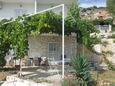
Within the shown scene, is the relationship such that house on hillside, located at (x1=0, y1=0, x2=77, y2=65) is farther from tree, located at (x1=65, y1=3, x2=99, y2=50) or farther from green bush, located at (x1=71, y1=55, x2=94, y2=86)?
green bush, located at (x1=71, y1=55, x2=94, y2=86)

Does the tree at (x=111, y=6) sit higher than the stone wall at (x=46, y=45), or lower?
higher

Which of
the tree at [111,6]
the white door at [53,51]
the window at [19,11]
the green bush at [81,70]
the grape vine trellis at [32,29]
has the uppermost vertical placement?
the tree at [111,6]

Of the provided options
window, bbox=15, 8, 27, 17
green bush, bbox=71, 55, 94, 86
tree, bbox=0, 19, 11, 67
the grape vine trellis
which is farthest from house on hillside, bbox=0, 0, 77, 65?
green bush, bbox=71, 55, 94, 86

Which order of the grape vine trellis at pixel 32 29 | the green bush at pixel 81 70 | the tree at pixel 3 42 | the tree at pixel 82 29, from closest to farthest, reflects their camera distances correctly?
the green bush at pixel 81 70 → the grape vine trellis at pixel 32 29 → the tree at pixel 3 42 → the tree at pixel 82 29

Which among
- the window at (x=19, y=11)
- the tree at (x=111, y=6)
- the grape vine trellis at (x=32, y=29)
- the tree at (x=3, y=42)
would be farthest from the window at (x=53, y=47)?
the tree at (x=111, y=6)

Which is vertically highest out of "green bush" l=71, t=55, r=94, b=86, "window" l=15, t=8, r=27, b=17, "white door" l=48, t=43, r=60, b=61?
"window" l=15, t=8, r=27, b=17

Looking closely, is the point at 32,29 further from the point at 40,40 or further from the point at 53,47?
the point at 40,40

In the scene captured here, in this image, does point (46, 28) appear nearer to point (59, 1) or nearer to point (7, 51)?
point (7, 51)

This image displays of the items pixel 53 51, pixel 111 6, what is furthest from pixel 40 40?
pixel 111 6

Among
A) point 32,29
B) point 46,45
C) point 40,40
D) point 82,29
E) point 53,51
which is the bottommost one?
point 53,51

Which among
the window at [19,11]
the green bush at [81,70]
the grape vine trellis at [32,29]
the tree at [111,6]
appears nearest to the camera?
the green bush at [81,70]

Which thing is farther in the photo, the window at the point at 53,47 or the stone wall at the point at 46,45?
the window at the point at 53,47

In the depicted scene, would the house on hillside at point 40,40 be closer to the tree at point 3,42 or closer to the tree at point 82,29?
the tree at point 82,29

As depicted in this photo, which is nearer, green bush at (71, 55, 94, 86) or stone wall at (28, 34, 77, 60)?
green bush at (71, 55, 94, 86)
